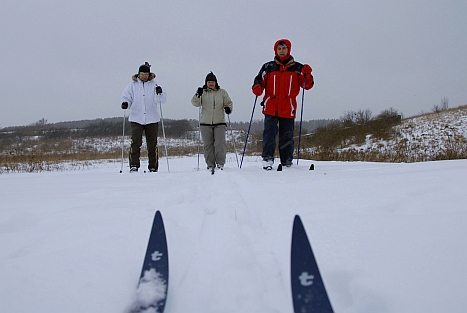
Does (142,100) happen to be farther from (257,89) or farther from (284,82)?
(284,82)

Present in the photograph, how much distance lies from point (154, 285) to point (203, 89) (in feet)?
13.7

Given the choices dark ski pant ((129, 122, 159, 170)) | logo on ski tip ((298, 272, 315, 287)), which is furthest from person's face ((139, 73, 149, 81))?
logo on ski tip ((298, 272, 315, 287))

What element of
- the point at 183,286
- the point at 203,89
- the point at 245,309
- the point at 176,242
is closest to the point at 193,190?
the point at 176,242

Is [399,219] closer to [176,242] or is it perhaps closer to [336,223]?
[336,223]

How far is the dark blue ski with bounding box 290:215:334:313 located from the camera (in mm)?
759

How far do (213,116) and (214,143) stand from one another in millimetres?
496

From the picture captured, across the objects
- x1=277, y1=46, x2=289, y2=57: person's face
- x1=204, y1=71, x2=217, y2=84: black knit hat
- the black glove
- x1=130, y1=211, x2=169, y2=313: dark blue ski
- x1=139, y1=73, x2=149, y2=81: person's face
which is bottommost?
x1=130, y1=211, x2=169, y2=313: dark blue ski

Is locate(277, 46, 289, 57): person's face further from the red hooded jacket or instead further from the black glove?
the black glove

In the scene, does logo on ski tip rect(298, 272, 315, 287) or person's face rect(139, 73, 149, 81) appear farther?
person's face rect(139, 73, 149, 81)

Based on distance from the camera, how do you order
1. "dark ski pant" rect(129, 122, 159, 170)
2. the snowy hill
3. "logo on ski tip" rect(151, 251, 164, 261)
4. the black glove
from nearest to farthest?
"logo on ski tip" rect(151, 251, 164, 261), "dark ski pant" rect(129, 122, 159, 170), the black glove, the snowy hill

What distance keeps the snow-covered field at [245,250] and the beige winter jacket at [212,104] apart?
116 inches

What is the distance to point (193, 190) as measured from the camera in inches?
93.3

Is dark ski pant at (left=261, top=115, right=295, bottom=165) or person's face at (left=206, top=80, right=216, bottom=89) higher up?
person's face at (left=206, top=80, right=216, bottom=89)

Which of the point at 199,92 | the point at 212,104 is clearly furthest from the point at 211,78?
the point at 212,104
